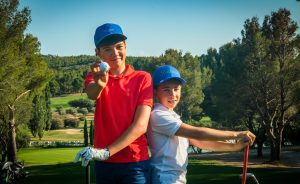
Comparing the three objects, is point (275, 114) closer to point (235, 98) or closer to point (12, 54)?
point (235, 98)

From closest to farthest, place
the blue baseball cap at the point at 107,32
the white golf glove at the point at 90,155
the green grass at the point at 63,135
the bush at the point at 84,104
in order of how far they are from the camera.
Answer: the white golf glove at the point at 90,155, the blue baseball cap at the point at 107,32, the green grass at the point at 63,135, the bush at the point at 84,104

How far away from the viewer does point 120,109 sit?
2.46 metres

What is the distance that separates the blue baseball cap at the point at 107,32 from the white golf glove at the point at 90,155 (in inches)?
26.7

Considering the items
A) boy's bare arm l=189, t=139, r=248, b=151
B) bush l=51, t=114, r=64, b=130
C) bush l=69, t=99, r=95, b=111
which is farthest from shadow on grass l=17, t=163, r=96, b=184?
bush l=69, t=99, r=95, b=111

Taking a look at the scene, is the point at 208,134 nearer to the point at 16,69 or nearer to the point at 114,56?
the point at 114,56

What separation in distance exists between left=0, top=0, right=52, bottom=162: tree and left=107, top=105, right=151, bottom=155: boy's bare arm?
26749mm

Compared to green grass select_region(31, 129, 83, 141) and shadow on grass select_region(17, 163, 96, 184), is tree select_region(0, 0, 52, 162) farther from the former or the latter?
green grass select_region(31, 129, 83, 141)

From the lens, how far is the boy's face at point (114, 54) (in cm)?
259

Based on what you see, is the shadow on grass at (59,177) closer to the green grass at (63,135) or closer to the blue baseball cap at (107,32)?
the blue baseball cap at (107,32)

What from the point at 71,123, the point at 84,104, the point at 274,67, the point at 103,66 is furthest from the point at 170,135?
the point at 84,104

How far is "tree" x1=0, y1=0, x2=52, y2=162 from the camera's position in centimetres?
2838

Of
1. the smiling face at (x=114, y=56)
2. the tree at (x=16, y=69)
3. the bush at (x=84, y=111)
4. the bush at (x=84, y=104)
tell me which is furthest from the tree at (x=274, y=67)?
the bush at (x=84, y=104)

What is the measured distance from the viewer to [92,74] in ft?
7.61

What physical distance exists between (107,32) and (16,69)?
27.6m
